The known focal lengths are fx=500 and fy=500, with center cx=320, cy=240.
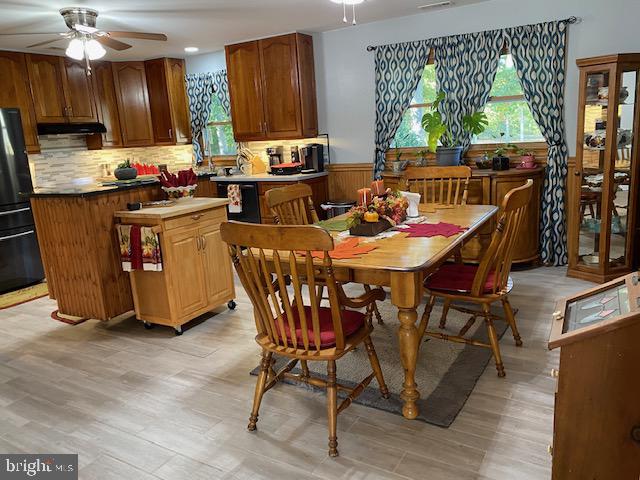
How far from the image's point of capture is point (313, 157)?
5.26 metres

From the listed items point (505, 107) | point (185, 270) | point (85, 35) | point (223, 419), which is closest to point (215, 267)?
point (185, 270)

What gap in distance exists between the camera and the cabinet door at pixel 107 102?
229 inches

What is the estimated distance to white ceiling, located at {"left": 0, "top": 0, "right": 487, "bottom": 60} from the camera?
12.2 ft

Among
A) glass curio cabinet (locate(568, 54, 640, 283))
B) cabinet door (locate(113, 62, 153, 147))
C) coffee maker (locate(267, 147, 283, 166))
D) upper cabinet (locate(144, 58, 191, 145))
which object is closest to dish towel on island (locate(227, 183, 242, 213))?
coffee maker (locate(267, 147, 283, 166))

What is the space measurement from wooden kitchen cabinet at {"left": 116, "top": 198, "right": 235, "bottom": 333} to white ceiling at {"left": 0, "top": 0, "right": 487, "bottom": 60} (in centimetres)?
154

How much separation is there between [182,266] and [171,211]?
386 millimetres

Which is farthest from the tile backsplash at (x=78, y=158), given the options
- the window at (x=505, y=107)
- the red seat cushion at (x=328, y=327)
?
the red seat cushion at (x=328, y=327)

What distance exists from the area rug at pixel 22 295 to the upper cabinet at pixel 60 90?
1.76 meters

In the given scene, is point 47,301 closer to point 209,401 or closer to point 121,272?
point 121,272

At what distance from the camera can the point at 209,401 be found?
8.46ft

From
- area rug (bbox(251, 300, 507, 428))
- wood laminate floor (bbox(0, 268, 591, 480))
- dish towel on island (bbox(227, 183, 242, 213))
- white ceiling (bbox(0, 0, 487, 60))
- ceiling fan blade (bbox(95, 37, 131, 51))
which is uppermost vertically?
white ceiling (bbox(0, 0, 487, 60))

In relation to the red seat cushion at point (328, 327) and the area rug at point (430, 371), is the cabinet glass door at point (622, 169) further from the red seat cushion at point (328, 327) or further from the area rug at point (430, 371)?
the red seat cushion at point (328, 327)

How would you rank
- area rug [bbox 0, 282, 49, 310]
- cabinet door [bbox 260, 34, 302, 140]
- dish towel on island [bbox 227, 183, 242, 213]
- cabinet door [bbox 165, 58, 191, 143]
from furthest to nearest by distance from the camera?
cabinet door [bbox 165, 58, 191, 143] → dish towel on island [bbox 227, 183, 242, 213] → cabinet door [bbox 260, 34, 302, 140] → area rug [bbox 0, 282, 49, 310]

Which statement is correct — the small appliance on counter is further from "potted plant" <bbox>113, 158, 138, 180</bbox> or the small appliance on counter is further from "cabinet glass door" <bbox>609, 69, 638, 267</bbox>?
"cabinet glass door" <bbox>609, 69, 638, 267</bbox>
